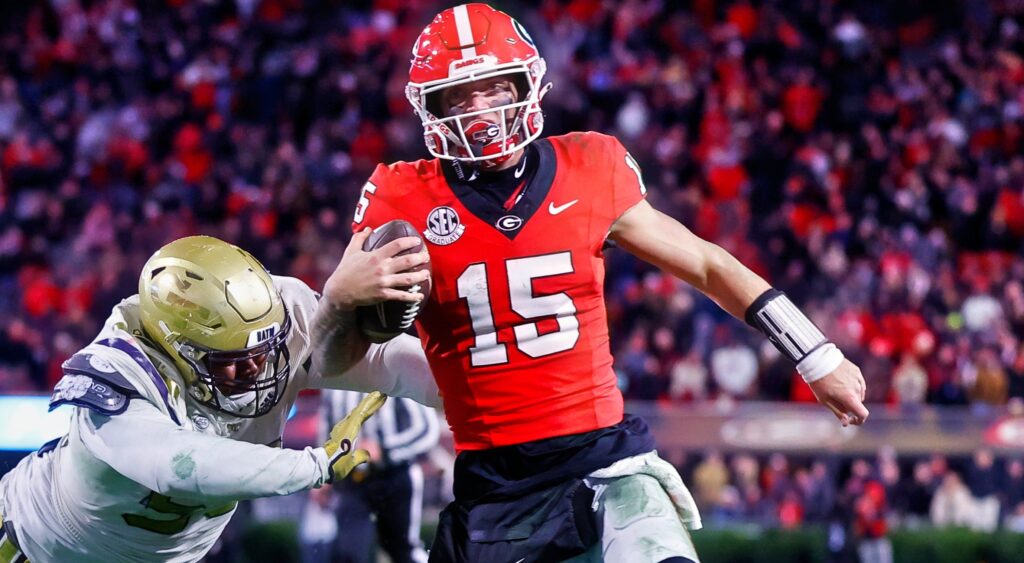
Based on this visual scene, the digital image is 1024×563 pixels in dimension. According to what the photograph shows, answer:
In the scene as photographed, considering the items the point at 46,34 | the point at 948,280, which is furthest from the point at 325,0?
the point at 948,280

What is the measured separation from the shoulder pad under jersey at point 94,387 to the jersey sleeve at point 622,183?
1344 mm

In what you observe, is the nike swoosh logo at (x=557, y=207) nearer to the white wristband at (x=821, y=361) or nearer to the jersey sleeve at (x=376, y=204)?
the jersey sleeve at (x=376, y=204)

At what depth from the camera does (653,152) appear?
43.9ft

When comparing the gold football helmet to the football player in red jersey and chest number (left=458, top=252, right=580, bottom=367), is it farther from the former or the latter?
chest number (left=458, top=252, right=580, bottom=367)

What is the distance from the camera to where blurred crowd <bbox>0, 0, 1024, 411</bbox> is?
11359 millimetres

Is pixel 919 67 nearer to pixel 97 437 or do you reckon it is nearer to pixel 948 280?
pixel 948 280

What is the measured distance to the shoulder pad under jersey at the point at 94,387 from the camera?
3.51 m

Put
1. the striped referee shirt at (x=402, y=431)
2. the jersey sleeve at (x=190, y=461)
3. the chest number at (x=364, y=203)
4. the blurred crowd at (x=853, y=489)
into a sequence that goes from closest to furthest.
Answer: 1. the jersey sleeve at (x=190, y=461)
2. the chest number at (x=364, y=203)
3. the striped referee shirt at (x=402, y=431)
4. the blurred crowd at (x=853, y=489)

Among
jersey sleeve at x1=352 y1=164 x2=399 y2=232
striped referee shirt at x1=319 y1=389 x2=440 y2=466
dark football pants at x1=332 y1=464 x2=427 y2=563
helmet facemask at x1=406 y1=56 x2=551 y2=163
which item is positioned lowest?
dark football pants at x1=332 y1=464 x2=427 y2=563

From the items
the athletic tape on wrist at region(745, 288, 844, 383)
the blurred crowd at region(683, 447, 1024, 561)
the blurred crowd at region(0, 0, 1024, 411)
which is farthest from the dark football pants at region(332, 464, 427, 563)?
the blurred crowd at region(0, 0, 1024, 411)

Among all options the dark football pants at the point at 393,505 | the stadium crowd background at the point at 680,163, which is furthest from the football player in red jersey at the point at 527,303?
the stadium crowd background at the point at 680,163

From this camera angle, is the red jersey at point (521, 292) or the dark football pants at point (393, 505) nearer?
the red jersey at point (521, 292)

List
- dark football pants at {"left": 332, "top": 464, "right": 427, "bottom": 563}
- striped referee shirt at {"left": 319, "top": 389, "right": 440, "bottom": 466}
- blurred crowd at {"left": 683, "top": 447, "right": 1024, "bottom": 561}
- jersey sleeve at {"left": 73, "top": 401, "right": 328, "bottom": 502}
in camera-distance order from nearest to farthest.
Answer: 1. jersey sleeve at {"left": 73, "top": 401, "right": 328, "bottom": 502}
2. dark football pants at {"left": 332, "top": 464, "right": 427, "bottom": 563}
3. striped referee shirt at {"left": 319, "top": 389, "right": 440, "bottom": 466}
4. blurred crowd at {"left": 683, "top": 447, "right": 1024, "bottom": 561}

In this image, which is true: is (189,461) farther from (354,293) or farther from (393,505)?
(393,505)
